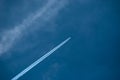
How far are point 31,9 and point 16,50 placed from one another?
1.99 feet

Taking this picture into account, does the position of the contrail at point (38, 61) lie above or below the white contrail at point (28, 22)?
below

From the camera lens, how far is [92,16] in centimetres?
256

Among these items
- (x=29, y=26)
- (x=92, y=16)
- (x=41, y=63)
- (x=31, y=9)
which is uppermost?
(x=31, y=9)

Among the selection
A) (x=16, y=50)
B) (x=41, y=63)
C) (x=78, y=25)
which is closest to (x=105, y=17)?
(x=78, y=25)

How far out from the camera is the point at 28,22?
2359mm

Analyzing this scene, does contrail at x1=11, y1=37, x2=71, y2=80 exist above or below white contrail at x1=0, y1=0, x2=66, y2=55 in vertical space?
below

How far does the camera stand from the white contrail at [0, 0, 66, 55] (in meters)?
2.27

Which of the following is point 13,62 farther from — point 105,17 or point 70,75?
point 105,17

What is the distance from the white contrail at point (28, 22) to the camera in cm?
227

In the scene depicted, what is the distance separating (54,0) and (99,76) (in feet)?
4.20

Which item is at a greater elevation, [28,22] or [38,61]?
[28,22]

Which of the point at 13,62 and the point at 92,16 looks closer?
the point at 13,62

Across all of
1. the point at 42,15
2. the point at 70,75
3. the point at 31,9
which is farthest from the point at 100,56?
the point at 31,9

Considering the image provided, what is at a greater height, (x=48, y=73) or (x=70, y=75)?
(x=48, y=73)
